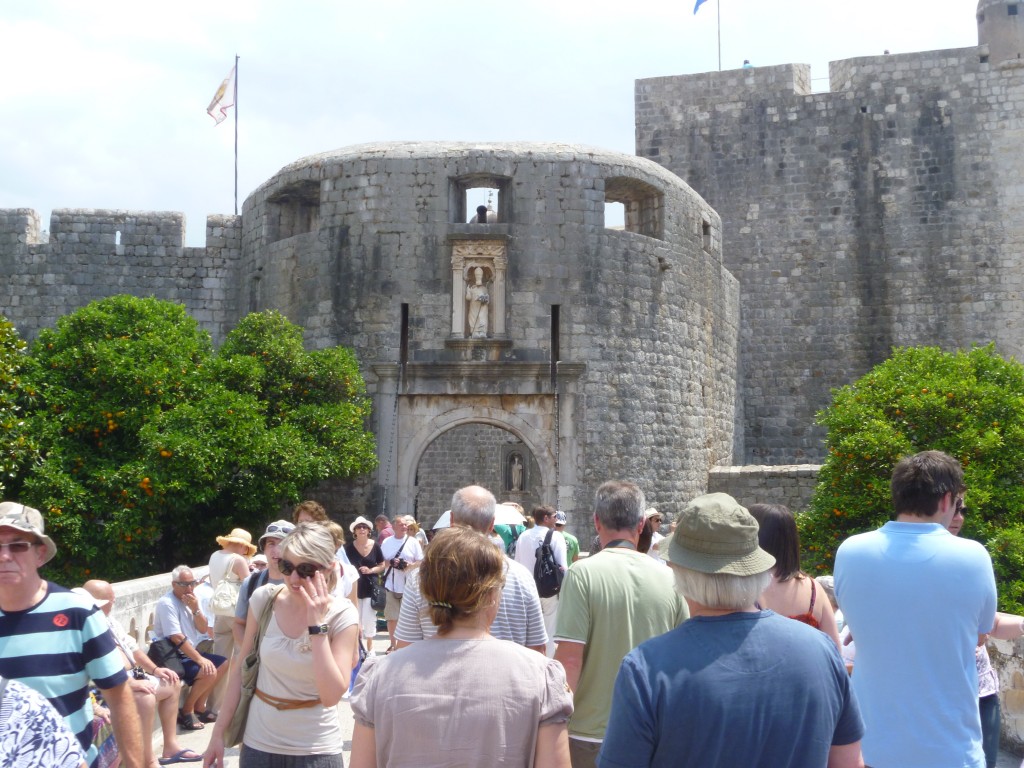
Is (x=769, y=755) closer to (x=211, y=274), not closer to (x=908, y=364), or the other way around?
(x=908, y=364)

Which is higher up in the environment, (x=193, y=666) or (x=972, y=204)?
(x=972, y=204)

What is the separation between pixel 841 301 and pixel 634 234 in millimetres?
6041

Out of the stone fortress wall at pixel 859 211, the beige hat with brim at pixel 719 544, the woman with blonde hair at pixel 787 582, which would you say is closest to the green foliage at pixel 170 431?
the stone fortress wall at pixel 859 211

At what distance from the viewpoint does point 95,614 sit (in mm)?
3502

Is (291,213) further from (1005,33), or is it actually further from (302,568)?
(302,568)

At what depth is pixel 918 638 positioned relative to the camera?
3.48 metres

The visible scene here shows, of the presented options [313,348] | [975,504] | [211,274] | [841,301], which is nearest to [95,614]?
[975,504]

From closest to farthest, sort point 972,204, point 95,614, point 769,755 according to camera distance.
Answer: point 769,755 < point 95,614 < point 972,204

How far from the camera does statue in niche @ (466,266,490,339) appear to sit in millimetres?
15227

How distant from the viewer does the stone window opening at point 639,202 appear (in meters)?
15.9

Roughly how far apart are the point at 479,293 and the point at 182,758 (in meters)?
9.53

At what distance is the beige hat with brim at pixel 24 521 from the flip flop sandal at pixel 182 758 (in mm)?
3288

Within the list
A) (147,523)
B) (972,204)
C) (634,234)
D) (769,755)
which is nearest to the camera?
(769,755)

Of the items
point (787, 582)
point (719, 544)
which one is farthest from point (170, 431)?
point (719, 544)
